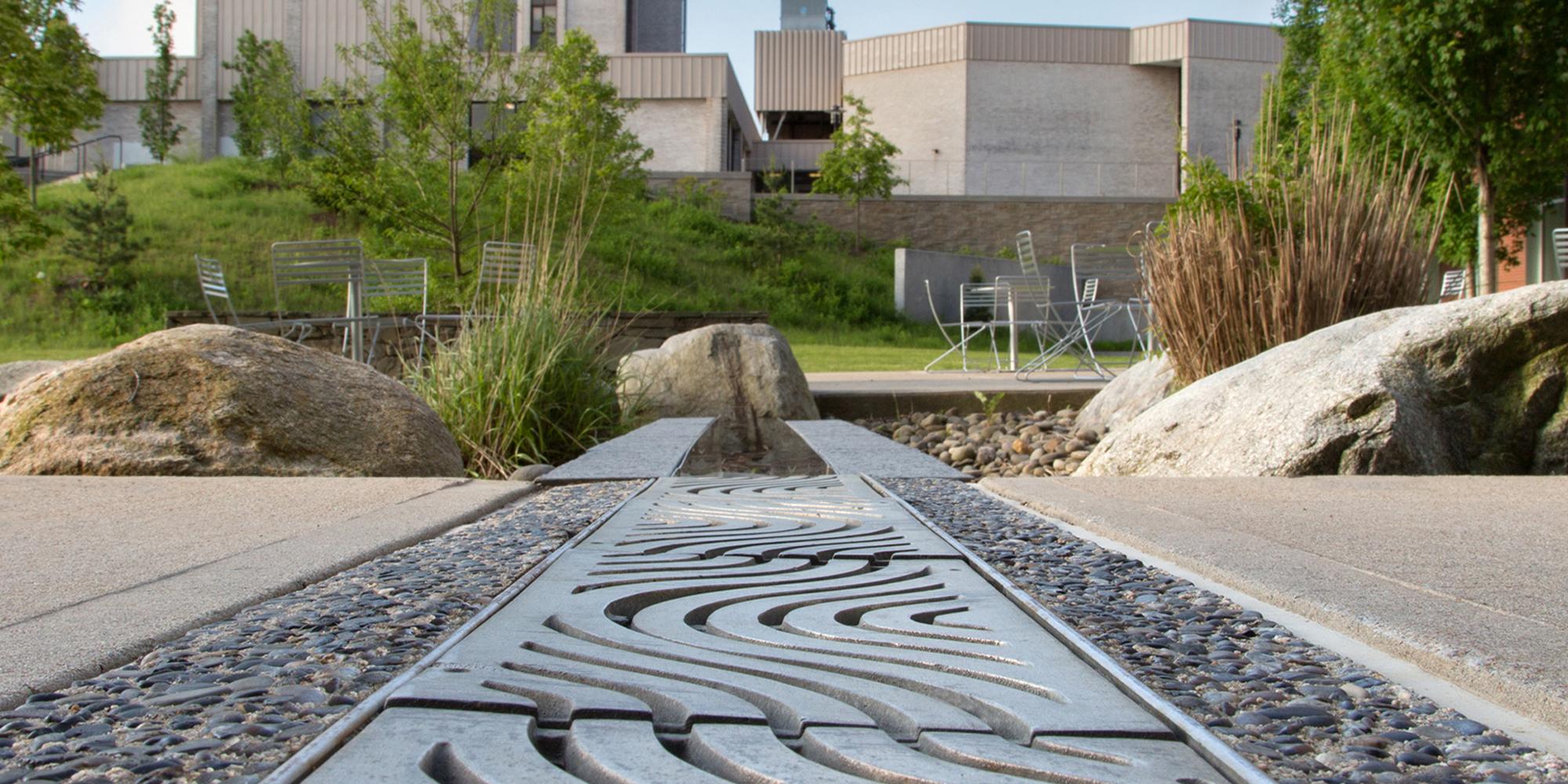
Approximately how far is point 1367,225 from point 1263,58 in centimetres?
3078

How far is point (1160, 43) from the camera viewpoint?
33.2 meters

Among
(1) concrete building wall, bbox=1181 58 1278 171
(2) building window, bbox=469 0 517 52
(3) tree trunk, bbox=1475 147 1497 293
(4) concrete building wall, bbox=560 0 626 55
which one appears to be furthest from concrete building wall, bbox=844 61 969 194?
(3) tree trunk, bbox=1475 147 1497 293

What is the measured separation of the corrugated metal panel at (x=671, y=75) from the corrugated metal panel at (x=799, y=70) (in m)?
5.41

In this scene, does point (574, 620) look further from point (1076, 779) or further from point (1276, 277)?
point (1276, 277)

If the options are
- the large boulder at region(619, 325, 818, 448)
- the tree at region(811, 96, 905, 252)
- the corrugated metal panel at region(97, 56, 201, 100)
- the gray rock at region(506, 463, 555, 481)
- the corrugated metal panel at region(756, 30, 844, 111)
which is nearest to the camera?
the gray rock at region(506, 463, 555, 481)

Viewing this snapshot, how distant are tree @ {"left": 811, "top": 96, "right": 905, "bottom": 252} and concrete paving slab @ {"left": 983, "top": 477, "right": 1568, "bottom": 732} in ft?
78.2

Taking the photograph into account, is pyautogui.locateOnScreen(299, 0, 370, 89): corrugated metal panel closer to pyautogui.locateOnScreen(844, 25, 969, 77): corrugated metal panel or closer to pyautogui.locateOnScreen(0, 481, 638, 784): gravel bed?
pyautogui.locateOnScreen(844, 25, 969, 77): corrugated metal panel

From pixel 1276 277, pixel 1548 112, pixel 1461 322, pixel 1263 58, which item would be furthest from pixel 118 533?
pixel 1263 58

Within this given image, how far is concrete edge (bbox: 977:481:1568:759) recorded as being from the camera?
140cm

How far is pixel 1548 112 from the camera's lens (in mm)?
11641

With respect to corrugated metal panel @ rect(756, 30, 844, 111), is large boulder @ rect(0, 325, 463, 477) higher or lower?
lower

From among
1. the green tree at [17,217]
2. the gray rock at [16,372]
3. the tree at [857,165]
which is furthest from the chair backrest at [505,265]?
the tree at [857,165]

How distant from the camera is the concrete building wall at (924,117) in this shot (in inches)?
1312

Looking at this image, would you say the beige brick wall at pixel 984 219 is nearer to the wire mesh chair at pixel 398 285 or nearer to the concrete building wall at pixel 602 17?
the concrete building wall at pixel 602 17
